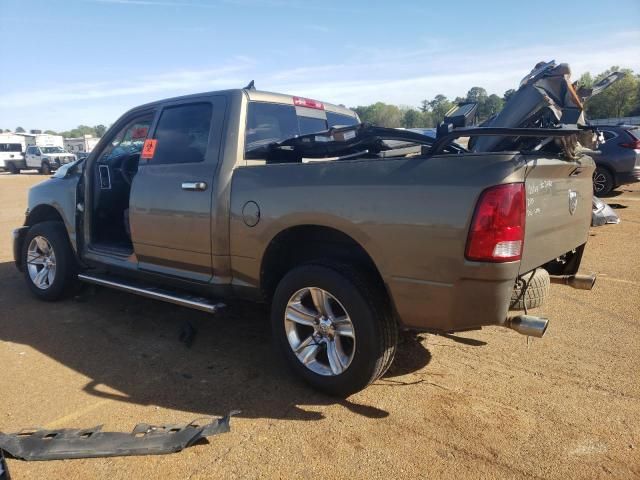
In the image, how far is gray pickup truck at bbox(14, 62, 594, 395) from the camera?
2.55 meters

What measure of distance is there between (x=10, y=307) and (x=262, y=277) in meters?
3.33

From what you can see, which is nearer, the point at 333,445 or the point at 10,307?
the point at 333,445

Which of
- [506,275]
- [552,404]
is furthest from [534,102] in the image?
[552,404]

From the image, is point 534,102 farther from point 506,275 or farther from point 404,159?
point 506,275

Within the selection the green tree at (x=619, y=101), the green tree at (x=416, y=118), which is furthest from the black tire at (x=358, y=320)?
the green tree at (x=619, y=101)

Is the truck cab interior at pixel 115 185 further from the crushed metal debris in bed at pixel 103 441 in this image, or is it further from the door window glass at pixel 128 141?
the crushed metal debris in bed at pixel 103 441

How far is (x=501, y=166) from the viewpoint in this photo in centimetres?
245

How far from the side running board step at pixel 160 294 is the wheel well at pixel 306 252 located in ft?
1.44

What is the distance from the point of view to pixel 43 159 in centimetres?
3403

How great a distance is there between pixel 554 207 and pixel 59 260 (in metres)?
4.63

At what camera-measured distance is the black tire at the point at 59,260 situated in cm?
503

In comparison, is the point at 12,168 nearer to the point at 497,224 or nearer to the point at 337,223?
the point at 337,223

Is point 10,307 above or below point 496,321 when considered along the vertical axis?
below

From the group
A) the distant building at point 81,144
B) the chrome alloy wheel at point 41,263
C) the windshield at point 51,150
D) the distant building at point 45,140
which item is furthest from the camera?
the distant building at point 81,144
